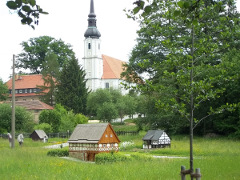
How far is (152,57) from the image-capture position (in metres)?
42.9

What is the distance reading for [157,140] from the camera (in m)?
30.9

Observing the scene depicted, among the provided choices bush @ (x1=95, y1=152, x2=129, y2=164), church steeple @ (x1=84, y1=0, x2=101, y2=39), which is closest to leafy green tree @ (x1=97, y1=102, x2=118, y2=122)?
church steeple @ (x1=84, y1=0, x2=101, y2=39)

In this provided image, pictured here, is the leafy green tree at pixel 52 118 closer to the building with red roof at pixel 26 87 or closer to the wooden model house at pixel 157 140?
the wooden model house at pixel 157 140

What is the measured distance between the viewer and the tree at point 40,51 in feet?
264

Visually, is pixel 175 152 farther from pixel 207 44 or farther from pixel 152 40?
pixel 152 40

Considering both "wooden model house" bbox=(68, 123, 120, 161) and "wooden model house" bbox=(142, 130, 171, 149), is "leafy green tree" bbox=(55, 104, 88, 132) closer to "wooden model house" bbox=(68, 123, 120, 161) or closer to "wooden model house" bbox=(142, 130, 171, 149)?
"wooden model house" bbox=(142, 130, 171, 149)

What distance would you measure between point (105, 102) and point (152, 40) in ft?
73.4

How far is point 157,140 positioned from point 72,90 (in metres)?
37.5

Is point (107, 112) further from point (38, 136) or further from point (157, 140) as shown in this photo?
point (157, 140)

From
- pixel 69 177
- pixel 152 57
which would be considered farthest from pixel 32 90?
pixel 69 177

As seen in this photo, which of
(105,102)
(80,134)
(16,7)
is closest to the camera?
(16,7)

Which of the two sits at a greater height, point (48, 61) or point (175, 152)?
point (48, 61)

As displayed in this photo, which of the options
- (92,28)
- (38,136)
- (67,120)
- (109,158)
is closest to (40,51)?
(92,28)

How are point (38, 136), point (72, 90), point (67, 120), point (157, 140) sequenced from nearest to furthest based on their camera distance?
point (157, 140), point (38, 136), point (67, 120), point (72, 90)
